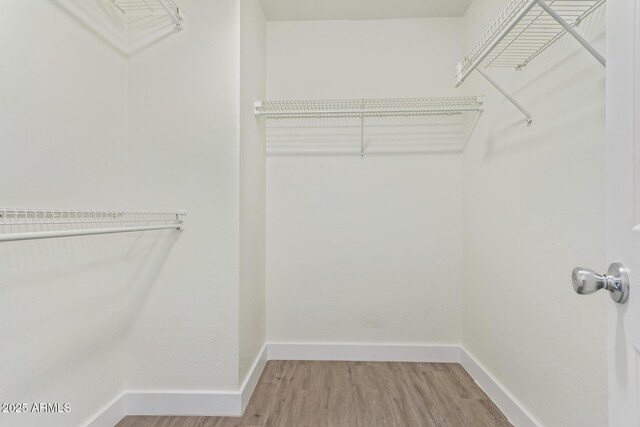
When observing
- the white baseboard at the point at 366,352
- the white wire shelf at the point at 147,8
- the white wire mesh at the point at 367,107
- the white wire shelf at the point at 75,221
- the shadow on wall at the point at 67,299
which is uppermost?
the white wire shelf at the point at 147,8

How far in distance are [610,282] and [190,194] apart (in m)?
1.63

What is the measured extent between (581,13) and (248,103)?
155 centimetres

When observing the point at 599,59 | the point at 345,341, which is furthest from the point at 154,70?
the point at 345,341

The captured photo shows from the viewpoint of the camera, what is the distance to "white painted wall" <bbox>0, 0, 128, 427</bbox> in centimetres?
105

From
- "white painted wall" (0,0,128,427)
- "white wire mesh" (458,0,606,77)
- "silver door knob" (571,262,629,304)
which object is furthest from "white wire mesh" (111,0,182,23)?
"silver door knob" (571,262,629,304)

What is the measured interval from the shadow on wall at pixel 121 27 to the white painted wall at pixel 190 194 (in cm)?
5

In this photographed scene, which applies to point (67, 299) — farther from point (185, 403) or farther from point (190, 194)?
point (185, 403)

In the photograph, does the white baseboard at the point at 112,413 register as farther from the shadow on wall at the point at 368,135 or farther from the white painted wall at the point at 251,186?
the shadow on wall at the point at 368,135

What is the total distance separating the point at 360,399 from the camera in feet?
5.74

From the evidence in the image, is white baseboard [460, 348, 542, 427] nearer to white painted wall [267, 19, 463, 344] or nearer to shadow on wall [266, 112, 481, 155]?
white painted wall [267, 19, 463, 344]

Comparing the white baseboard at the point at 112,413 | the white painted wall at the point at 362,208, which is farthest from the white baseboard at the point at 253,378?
the white baseboard at the point at 112,413

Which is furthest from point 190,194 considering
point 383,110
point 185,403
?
point 383,110

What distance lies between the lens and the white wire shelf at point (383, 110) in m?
1.94

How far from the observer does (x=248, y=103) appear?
71.5 inches
